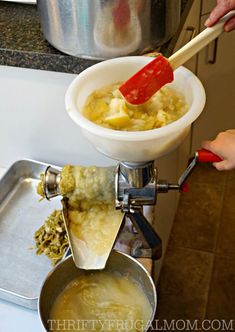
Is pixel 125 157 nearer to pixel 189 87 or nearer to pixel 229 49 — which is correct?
pixel 189 87

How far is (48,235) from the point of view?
34.1 inches

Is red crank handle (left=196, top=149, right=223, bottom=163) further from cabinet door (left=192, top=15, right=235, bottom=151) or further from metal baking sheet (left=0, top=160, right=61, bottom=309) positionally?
cabinet door (left=192, top=15, right=235, bottom=151)

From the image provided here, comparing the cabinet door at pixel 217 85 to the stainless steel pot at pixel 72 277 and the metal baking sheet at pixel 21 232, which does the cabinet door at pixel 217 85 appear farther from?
the stainless steel pot at pixel 72 277

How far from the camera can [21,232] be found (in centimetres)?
91

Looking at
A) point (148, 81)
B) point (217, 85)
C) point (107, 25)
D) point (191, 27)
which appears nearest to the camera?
point (148, 81)

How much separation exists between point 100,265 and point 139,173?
0.15m

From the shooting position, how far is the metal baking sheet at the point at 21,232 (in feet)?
2.68

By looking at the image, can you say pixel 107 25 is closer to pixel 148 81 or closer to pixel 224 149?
pixel 148 81

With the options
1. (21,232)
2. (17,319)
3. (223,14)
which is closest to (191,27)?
(223,14)

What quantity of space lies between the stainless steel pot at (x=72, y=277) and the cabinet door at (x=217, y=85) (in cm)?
71

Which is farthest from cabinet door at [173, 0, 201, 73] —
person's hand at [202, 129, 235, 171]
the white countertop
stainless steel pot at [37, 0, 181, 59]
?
the white countertop

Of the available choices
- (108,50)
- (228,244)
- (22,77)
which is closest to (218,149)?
(108,50)

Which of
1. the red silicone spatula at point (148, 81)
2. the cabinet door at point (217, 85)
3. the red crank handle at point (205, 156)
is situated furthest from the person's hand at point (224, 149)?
the cabinet door at point (217, 85)

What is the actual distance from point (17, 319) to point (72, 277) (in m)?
0.11
